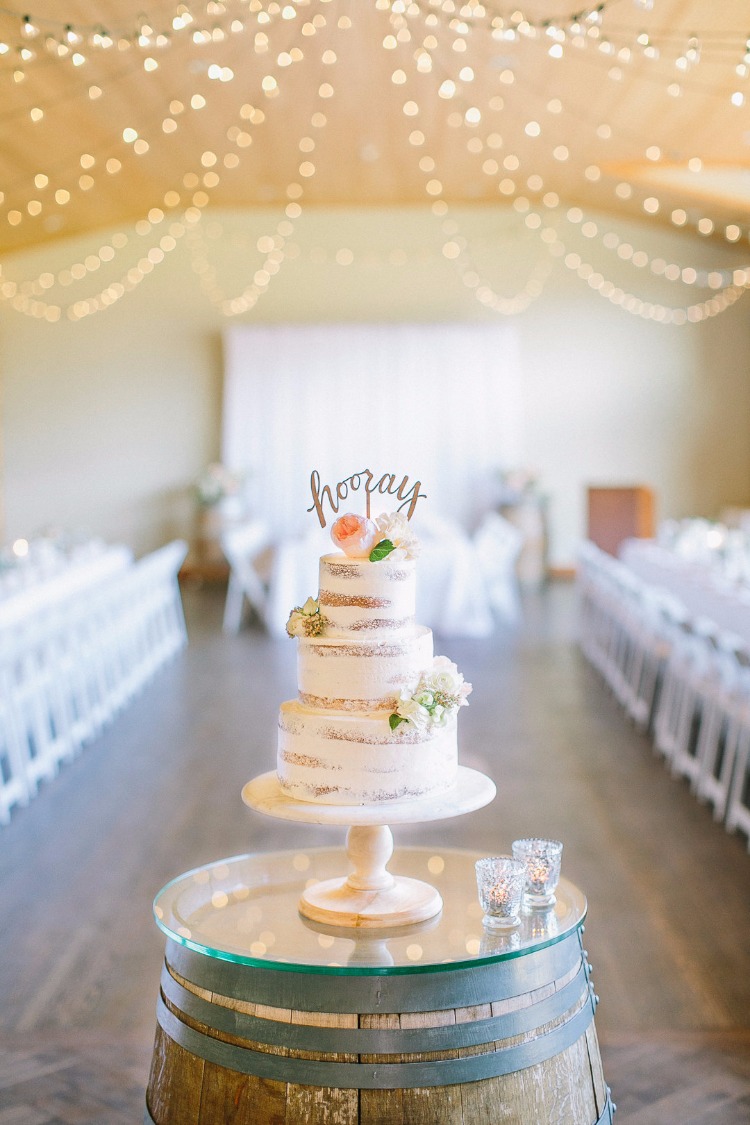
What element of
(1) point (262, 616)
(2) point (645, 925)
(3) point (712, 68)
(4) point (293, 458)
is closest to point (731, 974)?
(2) point (645, 925)

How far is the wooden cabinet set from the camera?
10.3 meters

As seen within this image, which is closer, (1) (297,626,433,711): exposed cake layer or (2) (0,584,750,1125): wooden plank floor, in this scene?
(1) (297,626,433,711): exposed cake layer

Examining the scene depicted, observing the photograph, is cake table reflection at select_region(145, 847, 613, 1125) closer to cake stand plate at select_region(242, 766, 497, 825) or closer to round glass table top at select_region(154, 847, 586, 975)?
round glass table top at select_region(154, 847, 586, 975)

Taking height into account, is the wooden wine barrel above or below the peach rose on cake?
below

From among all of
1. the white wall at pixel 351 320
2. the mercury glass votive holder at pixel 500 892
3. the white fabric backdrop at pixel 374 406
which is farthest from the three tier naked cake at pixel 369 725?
the white wall at pixel 351 320

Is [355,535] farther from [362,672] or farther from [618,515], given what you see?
[618,515]

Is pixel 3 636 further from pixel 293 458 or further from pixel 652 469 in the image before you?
pixel 652 469

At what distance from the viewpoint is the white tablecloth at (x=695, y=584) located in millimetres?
6129

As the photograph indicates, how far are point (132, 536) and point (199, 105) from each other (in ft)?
19.7

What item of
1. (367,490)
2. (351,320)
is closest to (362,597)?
(367,490)

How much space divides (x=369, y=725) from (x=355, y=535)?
0.39m

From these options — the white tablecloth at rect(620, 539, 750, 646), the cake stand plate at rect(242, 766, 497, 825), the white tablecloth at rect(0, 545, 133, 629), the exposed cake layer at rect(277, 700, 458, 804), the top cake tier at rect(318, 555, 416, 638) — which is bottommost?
the white tablecloth at rect(0, 545, 133, 629)

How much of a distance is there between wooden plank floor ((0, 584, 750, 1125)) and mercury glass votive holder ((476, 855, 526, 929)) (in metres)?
0.76

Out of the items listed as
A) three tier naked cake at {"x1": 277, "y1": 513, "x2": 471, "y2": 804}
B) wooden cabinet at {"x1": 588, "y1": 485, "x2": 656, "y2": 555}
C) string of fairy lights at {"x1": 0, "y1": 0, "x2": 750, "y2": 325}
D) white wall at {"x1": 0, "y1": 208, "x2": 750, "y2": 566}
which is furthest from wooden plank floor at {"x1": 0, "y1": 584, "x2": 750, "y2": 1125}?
white wall at {"x1": 0, "y1": 208, "x2": 750, "y2": 566}
